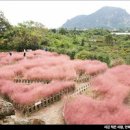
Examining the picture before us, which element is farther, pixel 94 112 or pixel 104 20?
pixel 104 20

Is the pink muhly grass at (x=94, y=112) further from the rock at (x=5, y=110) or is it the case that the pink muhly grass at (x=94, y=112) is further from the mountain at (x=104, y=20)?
the mountain at (x=104, y=20)

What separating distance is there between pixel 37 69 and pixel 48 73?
70 cm

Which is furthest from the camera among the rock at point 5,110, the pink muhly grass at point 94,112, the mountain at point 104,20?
the mountain at point 104,20

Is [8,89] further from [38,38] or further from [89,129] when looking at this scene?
[38,38]

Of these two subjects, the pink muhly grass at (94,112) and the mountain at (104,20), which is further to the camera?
the mountain at (104,20)

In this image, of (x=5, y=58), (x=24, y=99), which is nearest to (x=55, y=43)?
(x=5, y=58)

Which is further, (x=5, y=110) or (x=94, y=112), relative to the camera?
(x=5, y=110)

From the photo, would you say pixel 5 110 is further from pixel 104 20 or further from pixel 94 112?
pixel 104 20

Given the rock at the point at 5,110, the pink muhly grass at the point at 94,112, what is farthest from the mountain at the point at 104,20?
the rock at the point at 5,110

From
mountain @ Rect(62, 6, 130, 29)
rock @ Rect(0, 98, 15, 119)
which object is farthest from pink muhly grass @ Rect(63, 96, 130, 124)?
mountain @ Rect(62, 6, 130, 29)

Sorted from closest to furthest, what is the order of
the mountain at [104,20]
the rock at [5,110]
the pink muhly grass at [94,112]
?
the pink muhly grass at [94,112] < the rock at [5,110] < the mountain at [104,20]

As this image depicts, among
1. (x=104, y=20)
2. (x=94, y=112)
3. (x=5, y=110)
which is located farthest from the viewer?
(x=104, y=20)

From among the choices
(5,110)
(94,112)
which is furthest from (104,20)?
(5,110)

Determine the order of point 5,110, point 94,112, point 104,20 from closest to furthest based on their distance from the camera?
point 94,112 → point 5,110 → point 104,20
